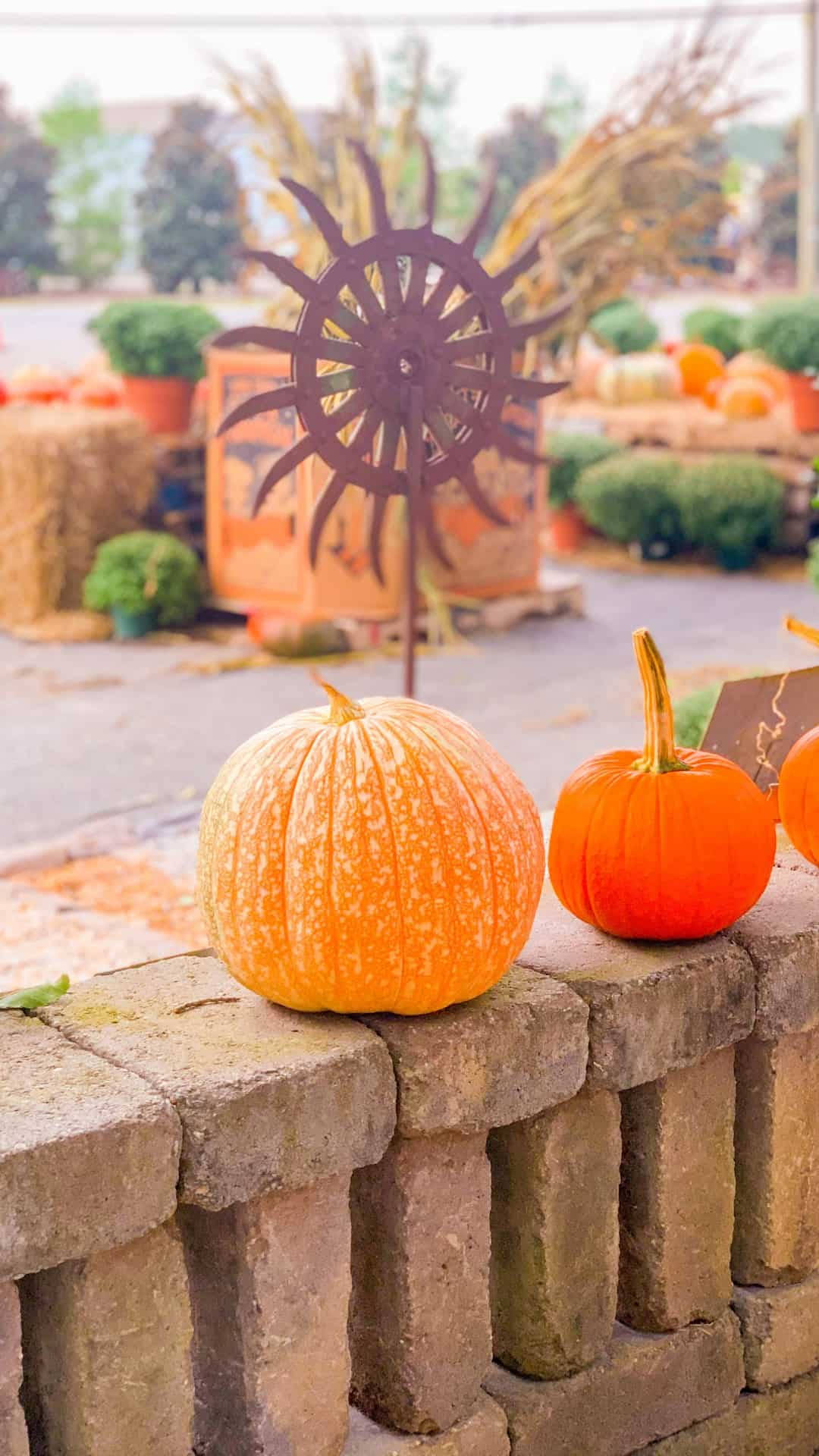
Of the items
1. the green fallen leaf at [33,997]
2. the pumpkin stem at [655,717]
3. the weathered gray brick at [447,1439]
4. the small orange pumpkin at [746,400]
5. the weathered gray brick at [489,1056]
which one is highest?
the small orange pumpkin at [746,400]

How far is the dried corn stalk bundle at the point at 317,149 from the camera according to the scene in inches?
279

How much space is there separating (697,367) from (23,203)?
30.2 feet

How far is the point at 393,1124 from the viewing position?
5.75ft

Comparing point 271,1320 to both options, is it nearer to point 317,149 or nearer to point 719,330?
point 317,149

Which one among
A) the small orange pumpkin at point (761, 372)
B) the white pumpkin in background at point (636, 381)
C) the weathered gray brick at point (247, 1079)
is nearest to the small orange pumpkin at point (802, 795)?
the weathered gray brick at point (247, 1079)

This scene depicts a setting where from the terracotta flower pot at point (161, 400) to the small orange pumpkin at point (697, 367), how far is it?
3.64 metres

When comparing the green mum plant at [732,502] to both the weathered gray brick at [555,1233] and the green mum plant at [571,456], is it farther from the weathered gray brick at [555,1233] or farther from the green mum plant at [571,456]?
the weathered gray brick at [555,1233]

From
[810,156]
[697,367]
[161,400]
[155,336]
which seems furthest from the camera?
[810,156]

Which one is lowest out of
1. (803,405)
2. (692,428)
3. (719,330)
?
(692,428)

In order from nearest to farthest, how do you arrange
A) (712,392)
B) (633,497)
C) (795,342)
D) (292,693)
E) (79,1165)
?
(79,1165), (292,693), (795,342), (633,497), (712,392)

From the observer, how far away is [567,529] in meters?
10.7

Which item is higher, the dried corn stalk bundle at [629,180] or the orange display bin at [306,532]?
the dried corn stalk bundle at [629,180]

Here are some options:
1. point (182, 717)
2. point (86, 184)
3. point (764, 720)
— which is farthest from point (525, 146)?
point (764, 720)

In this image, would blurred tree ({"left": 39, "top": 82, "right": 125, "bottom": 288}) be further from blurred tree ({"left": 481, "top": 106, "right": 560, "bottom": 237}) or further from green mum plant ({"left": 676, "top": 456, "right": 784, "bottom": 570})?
green mum plant ({"left": 676, "top": 456, "right": 784, "bottom": 570})
